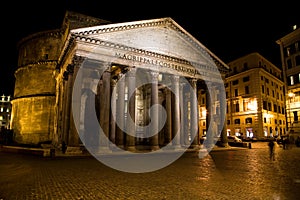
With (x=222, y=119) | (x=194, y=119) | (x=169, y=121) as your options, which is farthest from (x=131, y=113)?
(x=222, y=119)

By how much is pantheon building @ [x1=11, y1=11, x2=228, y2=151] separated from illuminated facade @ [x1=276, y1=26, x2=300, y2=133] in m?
13.6

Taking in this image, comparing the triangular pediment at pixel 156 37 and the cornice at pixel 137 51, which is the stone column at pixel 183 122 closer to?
the cornice at pixel 137 51

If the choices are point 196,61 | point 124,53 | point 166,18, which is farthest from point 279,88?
point 124,53

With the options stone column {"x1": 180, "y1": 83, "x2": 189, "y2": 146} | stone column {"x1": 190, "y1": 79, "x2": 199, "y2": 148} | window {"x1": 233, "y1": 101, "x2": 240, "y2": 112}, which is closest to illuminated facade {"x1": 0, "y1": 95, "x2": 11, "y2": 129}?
stone column {"x1": 180, "y1": 83, "x2": 189, "y2": 146}

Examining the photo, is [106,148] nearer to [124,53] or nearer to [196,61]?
[124,53]

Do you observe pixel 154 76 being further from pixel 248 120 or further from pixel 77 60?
pixel 248 120

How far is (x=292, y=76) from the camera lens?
31.7 metres

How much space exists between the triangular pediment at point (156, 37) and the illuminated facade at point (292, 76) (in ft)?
47.2

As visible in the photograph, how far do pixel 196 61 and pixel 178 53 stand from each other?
7.66 ft

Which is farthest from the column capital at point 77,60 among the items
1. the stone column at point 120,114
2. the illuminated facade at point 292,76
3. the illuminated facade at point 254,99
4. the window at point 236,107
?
the window at point 236,107

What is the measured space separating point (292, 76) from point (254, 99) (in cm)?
1028

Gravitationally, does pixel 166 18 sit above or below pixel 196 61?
above

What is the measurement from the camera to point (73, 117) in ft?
52.3

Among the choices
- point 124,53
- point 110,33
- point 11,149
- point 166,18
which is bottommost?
point 11,149
